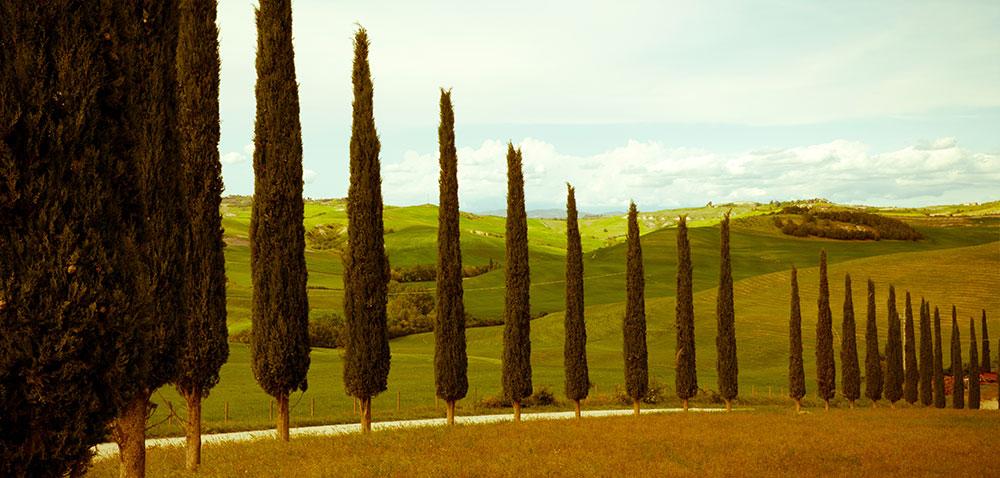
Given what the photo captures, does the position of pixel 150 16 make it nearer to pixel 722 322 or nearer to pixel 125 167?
pixel 125 167

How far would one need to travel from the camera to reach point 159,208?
53.3ft

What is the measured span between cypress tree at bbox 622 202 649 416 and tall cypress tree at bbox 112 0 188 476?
96.7ft

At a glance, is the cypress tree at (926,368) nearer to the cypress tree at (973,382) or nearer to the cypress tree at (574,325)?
the cypress tree at (973,382)

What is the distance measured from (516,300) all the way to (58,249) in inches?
1132

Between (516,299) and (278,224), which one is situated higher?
(278,224)

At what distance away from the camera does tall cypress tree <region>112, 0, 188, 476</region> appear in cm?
1489

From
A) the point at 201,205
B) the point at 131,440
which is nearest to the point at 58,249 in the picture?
the point at 131,440

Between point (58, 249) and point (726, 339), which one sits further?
point (726, 339)

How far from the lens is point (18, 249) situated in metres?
8.34

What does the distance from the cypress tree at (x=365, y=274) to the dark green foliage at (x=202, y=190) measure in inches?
294

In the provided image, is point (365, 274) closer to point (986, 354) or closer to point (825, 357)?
point (825, 357)

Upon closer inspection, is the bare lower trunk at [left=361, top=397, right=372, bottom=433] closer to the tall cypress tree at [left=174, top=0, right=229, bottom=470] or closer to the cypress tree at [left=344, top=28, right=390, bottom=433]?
the cypress tree at [left=344, top=28, right=390, bottom=433]

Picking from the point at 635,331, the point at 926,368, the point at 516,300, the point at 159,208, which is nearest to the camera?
the point at 159,208

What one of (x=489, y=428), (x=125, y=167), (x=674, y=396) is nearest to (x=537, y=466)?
(x=489, y=428)
